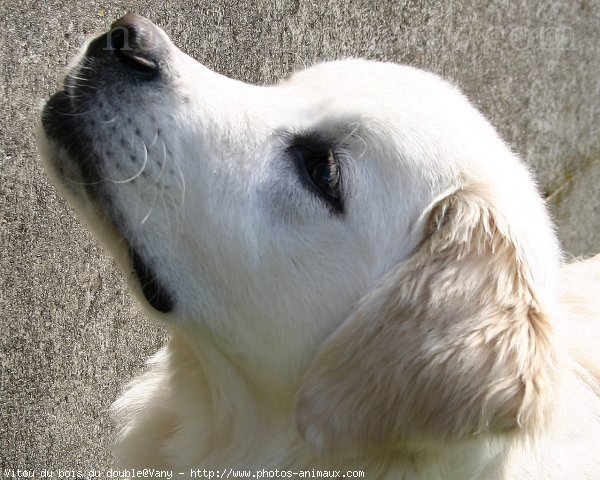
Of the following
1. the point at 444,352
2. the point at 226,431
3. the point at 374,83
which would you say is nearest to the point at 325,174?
the point at 374,83

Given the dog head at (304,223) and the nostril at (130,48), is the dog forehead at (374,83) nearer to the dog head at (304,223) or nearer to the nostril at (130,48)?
the dog head at (304,223)

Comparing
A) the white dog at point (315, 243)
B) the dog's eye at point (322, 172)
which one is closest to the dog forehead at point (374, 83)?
the white dog at point (315, 243)

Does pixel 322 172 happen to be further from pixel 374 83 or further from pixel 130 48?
pixel 130 48

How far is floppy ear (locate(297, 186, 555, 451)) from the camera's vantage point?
6.83 ft

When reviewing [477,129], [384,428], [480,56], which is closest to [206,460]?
[384,428]

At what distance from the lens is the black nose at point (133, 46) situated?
7.47 feet

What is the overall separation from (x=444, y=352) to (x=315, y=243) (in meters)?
0.44

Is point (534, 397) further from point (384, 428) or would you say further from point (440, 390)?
point (384, 428)

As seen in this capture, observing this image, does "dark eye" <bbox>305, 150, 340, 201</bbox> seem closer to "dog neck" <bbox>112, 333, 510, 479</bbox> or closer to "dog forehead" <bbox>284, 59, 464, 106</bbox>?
"dog forehead" <bbox>284, 59, 464, 106</bbox>

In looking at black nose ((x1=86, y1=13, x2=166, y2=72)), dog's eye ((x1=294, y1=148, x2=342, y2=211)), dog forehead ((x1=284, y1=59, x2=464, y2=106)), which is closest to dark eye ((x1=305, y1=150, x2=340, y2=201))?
dog's eye ((x1=294, y1=148, x2=342, y2=211))

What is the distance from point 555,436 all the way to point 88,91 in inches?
64.2

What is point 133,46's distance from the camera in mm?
2279

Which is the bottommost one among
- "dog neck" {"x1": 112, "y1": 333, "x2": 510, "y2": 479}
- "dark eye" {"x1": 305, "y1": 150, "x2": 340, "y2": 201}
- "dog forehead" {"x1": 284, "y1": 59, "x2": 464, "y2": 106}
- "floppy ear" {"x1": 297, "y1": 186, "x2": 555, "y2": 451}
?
"dog neck" {"x1": 112, "y1": 333, "x2": 510, "y2": 479}

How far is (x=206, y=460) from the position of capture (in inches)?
98.7
